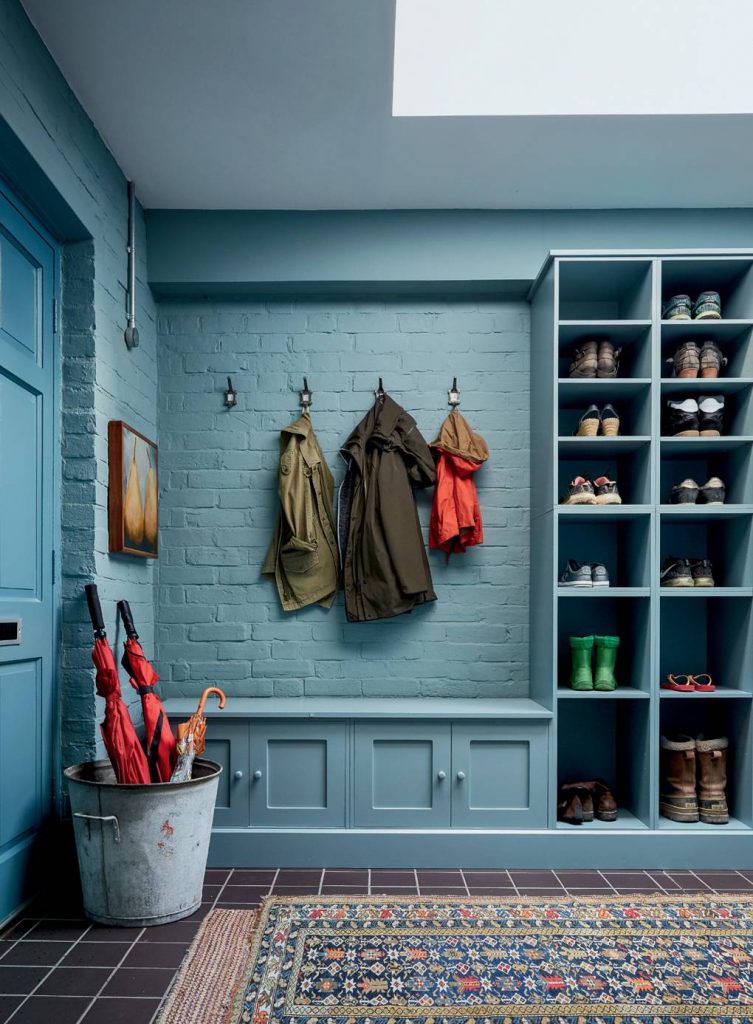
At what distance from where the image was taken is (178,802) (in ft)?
8.93

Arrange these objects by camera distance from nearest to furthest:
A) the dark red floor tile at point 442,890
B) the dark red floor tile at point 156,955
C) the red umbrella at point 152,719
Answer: the dark red floor tile at point 156,955, the red umbrella at point 152,719, the dark red floor tile at point 442,890

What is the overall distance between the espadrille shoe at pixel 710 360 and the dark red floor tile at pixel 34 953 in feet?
10.0

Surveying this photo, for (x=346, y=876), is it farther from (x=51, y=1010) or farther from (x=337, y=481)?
(x=337, y=481)

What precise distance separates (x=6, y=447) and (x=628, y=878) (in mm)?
2659

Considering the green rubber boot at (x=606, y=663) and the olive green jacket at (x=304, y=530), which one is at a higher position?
the olive green jacket at (x=304, y=530)

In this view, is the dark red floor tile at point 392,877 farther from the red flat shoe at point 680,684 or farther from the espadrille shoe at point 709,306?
the espadrille shoe at point 709,306

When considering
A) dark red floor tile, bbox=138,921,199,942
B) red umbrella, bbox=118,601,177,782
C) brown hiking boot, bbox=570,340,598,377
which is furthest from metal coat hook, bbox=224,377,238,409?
dark red floor tile, bbox=138,921,199,942

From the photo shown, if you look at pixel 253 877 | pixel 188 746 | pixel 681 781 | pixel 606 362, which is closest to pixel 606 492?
pixel 606 362

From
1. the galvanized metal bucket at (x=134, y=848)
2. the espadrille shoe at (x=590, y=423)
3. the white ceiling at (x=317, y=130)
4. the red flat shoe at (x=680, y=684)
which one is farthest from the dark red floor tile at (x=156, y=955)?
the white ceiling at (x=317, y=130)

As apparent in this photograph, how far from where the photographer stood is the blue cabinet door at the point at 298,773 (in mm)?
3352

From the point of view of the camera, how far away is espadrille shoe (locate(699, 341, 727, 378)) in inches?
136

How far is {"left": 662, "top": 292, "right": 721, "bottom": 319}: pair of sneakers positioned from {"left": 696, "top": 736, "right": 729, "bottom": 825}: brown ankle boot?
5.60ft

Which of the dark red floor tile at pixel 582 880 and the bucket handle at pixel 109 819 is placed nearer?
the bucket handle at pixel 109 819

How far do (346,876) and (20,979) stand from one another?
1.21 m
